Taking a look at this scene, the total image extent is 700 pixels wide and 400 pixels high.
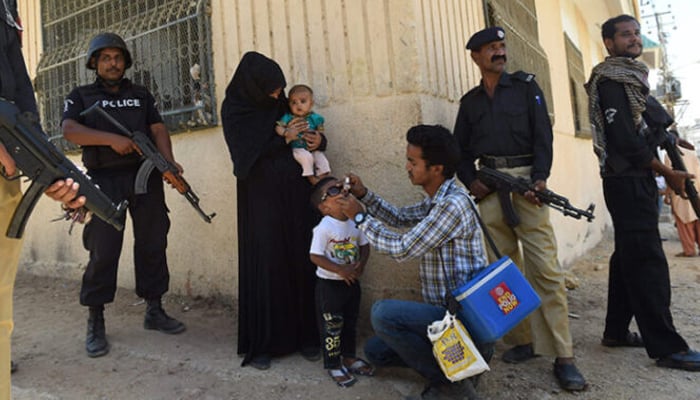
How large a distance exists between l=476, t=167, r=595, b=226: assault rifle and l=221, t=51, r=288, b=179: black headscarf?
47.6 inches

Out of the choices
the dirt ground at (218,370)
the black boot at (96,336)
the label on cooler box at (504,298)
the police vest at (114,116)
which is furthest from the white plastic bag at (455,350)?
the police vest at (114,116)

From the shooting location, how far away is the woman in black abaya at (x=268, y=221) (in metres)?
2.67

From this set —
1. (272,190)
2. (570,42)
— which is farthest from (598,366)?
(570,42)

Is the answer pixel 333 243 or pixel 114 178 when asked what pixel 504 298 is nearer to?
pixel 333 243

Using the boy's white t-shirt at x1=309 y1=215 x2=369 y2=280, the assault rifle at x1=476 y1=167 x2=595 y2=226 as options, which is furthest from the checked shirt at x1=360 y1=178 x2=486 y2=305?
the assault rifle at x1=476 y1=167 x2=595 y2=226

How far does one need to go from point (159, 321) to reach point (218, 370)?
0.84 m

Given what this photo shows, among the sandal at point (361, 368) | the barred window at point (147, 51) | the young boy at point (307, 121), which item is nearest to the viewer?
the sandal at point (361, 368)

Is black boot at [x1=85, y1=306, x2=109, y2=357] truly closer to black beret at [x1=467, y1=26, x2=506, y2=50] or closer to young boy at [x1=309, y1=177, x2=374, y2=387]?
young boy at [x1=309, y1=177, x2=374, y2=387]

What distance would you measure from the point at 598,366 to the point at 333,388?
150cm

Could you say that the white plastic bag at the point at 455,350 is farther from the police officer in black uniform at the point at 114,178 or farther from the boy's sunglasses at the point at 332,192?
the police officer in black uniform at the point at 114,178

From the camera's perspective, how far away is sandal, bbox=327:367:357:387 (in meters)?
2.38

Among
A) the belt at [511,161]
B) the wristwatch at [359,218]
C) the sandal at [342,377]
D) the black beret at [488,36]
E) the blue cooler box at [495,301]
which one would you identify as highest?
the black beret at [488,36]

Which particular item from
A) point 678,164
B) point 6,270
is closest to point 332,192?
point 6,270

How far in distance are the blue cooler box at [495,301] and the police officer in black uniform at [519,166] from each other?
0.63 m
